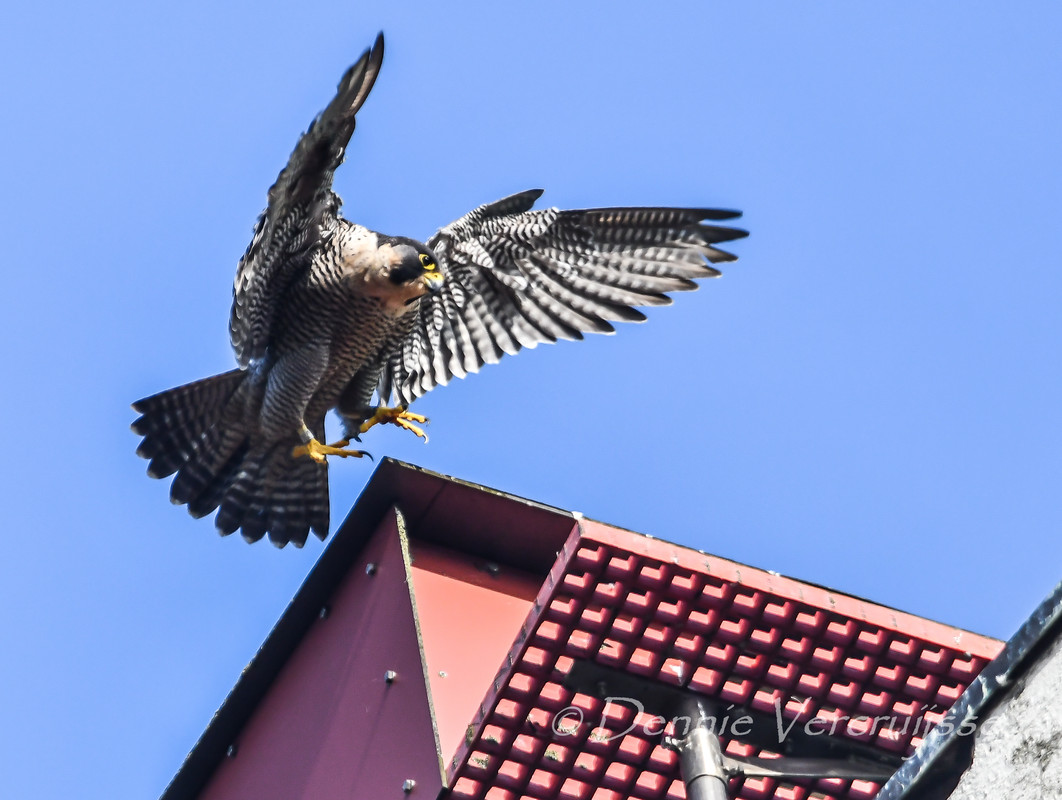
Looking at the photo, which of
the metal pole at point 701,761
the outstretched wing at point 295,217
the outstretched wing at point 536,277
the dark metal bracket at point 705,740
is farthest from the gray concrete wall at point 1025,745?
the outstretched wing at point 536,277

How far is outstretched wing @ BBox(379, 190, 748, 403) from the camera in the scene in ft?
25.7

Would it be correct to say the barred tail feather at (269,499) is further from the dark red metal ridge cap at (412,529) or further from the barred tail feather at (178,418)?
the dark red metal ridge cap at (412,529)

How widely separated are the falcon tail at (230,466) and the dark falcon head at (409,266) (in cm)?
104

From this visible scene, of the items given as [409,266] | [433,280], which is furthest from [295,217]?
[433,280]

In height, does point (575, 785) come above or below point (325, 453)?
below

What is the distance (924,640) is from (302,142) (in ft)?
10.8

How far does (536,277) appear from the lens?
26.3ft

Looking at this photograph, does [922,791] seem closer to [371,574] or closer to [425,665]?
[425,665]

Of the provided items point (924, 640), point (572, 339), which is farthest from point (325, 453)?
point (924, 640)

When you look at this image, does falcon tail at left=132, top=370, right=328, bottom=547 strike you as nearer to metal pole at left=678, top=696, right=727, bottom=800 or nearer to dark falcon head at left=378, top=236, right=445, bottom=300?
dark falcon head at left=378, top=236, right=445, bottom=300

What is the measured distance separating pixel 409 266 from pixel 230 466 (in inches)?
61.7

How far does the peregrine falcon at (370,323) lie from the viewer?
7.50 metres

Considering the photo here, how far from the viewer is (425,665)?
17.7 feet

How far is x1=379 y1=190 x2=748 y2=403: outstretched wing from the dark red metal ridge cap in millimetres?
1923
